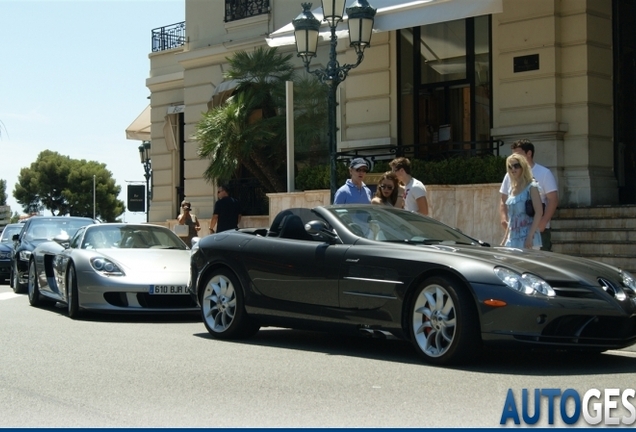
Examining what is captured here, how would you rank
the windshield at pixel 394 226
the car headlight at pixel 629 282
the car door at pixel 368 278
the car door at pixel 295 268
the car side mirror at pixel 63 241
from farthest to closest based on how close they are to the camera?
the car side mirror at pixel 63 241 < the windshield at pixel 394 226 < the car door at pixel 295 268 < the car door at pixel 368 278 < the car headlight at pixel 629 282

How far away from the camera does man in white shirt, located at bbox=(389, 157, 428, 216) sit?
11.6 metres

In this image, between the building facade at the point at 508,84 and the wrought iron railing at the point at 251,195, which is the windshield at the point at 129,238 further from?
the wrought iron railing at the point at 251,195

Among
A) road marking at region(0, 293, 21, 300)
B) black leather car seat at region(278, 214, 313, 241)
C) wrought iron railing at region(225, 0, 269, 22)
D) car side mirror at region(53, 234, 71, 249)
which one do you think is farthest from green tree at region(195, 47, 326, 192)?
black leather car seat at region(278, 214, 313, 241)

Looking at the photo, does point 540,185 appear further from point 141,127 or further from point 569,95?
point 141,127

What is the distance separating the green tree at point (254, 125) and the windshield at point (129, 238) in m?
7.11

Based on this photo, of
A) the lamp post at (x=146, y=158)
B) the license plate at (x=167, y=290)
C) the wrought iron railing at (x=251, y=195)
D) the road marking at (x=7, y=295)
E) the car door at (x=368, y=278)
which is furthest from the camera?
the lamp post at (x=146, y=158)

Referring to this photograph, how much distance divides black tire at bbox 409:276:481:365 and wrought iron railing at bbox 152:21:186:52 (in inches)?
842

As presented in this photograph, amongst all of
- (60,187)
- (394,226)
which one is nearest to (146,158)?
(394,226)

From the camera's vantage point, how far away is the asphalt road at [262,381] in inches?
233

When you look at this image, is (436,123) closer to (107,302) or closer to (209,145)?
(209,145)

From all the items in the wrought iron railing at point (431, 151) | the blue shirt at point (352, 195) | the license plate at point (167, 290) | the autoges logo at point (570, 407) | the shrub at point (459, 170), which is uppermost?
the wrought iron railing at point (431, 151)

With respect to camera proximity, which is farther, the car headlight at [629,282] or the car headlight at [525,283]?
the car headlight at [629,282]

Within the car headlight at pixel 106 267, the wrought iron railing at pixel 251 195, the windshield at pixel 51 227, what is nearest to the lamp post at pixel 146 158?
the wrought iron railing at pixel 251 195

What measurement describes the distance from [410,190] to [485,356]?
136 inches
